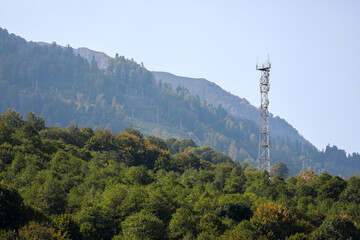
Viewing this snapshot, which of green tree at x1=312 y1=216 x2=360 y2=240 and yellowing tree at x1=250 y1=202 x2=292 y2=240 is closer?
green tree at x1=312 y1=216 x2=360 y2=240

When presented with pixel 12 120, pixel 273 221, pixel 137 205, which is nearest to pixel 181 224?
pixel 137 205

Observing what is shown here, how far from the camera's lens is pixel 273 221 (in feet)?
191

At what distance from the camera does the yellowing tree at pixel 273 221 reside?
58013 mm

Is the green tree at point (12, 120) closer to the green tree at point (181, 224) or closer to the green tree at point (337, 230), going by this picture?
the green tree at point (181, 224)

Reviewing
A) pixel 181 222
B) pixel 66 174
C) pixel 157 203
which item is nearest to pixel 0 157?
pixel 66 174

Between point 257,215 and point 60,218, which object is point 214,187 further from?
point 60,218

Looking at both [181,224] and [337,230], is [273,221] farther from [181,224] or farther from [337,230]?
[181,224]

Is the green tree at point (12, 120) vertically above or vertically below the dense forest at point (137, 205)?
above

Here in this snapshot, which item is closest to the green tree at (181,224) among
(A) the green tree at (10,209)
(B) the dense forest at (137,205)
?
(B) the dense forest at (137,205)

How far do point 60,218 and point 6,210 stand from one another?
219 inches

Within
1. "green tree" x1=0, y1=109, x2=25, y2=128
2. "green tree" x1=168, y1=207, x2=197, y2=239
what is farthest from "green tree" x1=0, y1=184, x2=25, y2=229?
"green tree" x1=0, y1=109, x2=25, y2=128

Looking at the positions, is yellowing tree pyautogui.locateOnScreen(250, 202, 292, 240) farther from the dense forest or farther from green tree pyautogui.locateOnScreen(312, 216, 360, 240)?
green tree pyautogui.locateOnScreen(312, 216, 360, 240)

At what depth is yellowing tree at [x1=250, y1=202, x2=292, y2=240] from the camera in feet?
190

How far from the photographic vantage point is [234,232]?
52906 mm
